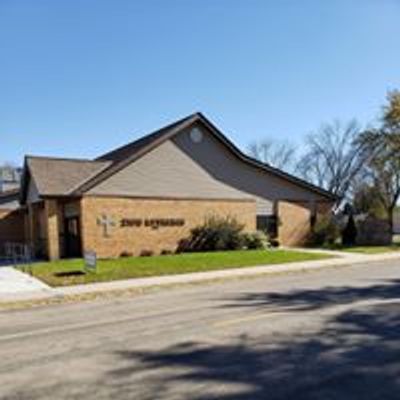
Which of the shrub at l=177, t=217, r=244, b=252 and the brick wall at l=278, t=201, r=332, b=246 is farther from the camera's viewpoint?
the brick wall at l=278, t=201, r=332, b=246

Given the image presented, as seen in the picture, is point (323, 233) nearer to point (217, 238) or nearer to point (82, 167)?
point (217, 238)

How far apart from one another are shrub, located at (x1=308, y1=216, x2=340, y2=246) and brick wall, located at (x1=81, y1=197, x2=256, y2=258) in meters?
6.46

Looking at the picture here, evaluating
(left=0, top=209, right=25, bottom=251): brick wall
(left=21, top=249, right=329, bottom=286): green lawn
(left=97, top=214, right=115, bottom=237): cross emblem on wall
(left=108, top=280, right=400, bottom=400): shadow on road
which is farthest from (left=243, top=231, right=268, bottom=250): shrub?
(left=108, top=280, right=400, bottom=400): shadow on road

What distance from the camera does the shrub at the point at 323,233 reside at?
3117 centimetres

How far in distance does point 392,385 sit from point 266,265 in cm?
1412

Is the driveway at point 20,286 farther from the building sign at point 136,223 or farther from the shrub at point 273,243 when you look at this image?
the shrub at point 273,243

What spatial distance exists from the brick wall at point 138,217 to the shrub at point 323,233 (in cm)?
646

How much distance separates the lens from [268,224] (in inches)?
1187

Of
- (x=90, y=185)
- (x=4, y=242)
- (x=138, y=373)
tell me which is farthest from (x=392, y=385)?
(x=4, y=242)

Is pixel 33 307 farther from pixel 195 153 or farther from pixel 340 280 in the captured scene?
pixel 195 153

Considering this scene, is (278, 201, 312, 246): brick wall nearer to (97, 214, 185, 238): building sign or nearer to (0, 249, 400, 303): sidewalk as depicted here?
(97, 214, 185, 238): building sign

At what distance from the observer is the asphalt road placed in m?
5.43

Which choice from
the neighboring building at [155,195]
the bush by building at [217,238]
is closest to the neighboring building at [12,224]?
the neighboring building at [155,195]

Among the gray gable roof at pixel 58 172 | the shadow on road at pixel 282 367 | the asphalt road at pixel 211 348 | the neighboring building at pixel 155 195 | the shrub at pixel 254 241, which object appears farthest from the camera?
the shrub at pixel 254 241
